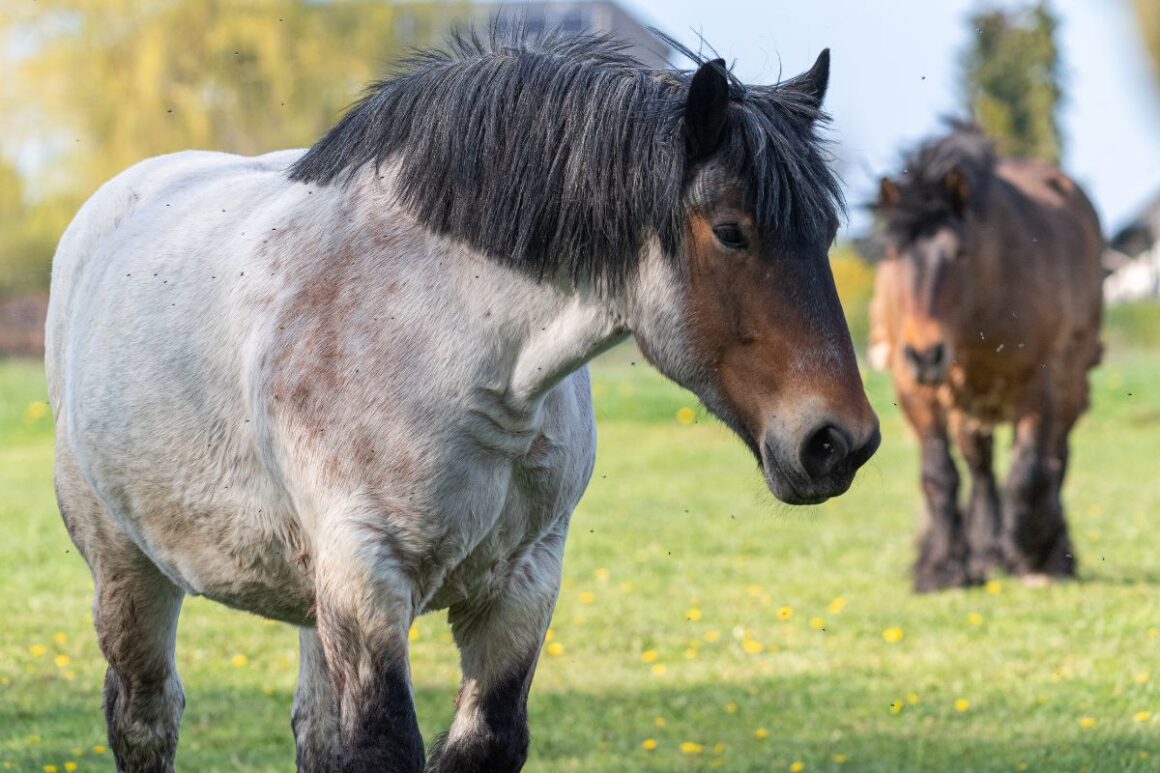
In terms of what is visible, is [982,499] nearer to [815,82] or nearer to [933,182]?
[933,182]

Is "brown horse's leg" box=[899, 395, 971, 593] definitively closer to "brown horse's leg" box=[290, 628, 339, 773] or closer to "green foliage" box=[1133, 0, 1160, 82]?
"brown horse's leg" box=[290, 628, 339, 773]

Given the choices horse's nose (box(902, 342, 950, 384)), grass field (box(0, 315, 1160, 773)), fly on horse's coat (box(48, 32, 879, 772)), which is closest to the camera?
fly on horse's coat (box(48, 32, 879, 772))

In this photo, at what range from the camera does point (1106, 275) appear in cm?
1044

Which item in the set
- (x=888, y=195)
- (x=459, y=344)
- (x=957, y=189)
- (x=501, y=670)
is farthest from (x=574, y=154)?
(x=957, y=189)

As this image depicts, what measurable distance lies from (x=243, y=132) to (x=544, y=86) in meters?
31.3

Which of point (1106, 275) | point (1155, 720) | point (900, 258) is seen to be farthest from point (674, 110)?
point (1106, 275)

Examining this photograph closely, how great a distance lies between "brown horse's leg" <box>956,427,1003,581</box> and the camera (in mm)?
9133

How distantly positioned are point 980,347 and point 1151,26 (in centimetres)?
1286

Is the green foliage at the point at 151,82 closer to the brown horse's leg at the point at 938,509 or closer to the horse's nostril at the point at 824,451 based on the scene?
the brown horse's leg at the point at 938,509

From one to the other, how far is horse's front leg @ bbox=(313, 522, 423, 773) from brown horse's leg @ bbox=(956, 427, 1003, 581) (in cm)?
659

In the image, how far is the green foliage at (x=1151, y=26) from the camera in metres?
19.0

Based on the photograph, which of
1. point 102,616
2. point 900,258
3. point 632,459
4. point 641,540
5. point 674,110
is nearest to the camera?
point 674,110

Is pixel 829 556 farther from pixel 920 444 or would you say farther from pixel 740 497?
pixel 740 497

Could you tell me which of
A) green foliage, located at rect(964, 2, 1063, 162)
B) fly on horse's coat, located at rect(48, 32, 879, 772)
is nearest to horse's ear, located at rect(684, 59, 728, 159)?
fly on horse's coat, located at rect(48, 32, 879, 772)
